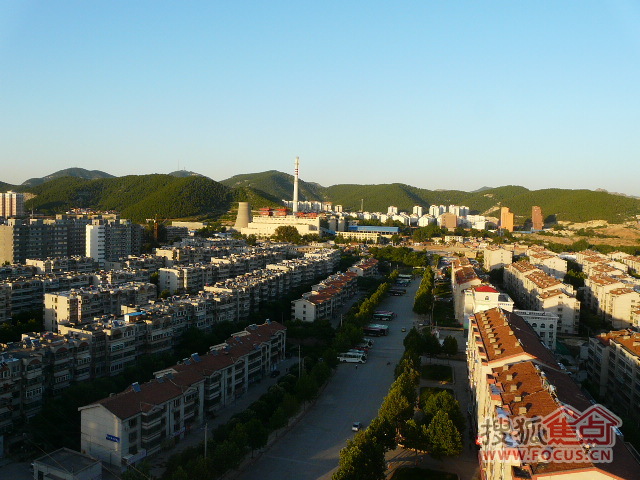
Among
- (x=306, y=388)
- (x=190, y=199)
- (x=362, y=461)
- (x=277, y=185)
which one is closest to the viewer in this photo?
(x=362, y=461)

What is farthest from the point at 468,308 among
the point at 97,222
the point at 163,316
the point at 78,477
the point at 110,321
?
the point at 97,222

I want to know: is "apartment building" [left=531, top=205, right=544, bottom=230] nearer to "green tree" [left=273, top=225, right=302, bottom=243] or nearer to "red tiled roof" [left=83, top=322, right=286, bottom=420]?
"green tree" [left=273, top=225, right=302, bottom=243]

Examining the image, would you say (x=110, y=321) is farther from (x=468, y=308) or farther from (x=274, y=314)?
(x=468, y=308)

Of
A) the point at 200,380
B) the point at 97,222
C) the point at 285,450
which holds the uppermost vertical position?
the point at 97,222

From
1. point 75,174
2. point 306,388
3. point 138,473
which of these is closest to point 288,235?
point 306,388

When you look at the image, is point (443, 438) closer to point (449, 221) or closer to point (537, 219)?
point (449, 221)

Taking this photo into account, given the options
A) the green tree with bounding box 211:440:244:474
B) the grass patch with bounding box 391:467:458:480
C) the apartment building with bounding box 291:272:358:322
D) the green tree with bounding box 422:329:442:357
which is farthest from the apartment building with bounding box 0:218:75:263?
the grass patch with bounding box 391:467:458:480

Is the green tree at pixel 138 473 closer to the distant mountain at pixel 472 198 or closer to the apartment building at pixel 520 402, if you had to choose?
the apartment building at pixel 520 402
